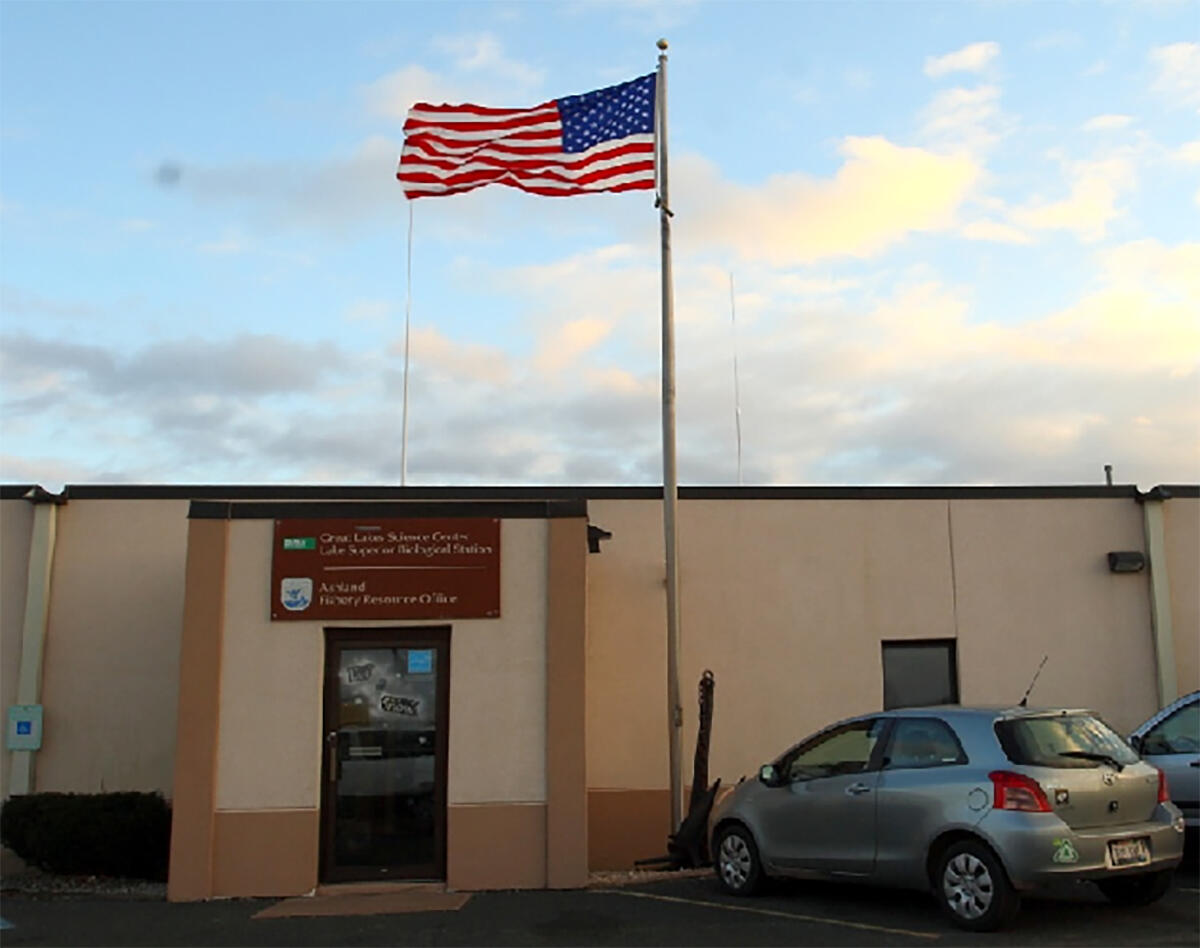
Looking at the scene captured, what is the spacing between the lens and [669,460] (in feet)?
43.5

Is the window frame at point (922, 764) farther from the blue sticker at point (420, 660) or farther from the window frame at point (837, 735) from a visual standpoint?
the blue sticker at point (420, 660)

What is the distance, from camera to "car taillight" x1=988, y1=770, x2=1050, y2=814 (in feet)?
29.0

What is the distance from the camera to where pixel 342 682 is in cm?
1214

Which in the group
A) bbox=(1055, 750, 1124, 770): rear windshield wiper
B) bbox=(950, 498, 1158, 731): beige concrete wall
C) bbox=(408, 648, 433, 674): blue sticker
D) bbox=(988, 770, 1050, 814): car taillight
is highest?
bbox=(950, 498, 1158, 731): beige concrete wall

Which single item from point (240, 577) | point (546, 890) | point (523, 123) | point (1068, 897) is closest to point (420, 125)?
point (523, 123)

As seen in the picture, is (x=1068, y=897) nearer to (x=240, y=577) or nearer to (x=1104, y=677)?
(x=1104, y=677)

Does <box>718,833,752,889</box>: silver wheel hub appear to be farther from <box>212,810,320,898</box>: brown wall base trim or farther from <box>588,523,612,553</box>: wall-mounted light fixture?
<box>588,523,612,553</box>: wall-mounted light fixture

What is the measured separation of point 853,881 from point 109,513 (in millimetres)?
9398

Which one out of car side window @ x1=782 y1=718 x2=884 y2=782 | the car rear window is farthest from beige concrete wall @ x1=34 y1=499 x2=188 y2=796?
the car rear window

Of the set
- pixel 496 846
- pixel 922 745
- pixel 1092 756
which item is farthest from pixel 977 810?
pixel 496 846

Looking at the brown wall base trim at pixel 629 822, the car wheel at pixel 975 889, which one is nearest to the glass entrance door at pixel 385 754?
the brown wall base trim at pixel 629 822

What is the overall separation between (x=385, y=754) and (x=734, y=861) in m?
3.39

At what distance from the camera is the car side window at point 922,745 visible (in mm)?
9555

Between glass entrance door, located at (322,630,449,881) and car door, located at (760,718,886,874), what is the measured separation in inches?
127
